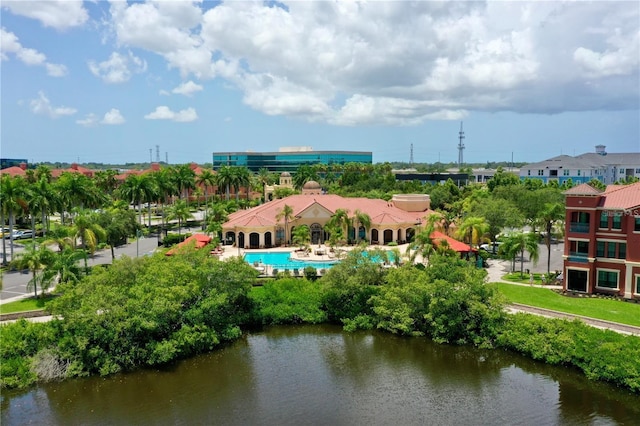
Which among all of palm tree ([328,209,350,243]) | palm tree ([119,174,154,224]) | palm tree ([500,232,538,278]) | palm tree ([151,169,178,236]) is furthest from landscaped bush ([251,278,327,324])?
palm tree ([151,169,178,236])

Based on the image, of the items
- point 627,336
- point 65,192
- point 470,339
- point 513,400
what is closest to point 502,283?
point 470,339

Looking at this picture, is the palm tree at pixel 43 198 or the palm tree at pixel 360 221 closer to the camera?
the palm tree at pixel 43 198

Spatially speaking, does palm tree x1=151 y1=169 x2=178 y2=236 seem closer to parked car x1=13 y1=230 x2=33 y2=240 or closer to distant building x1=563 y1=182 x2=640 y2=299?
parked car x1=13 y1=230 x2=33 y2=240

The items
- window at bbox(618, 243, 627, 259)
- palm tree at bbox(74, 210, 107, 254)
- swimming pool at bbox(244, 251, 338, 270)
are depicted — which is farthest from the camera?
swimming pool at bbox(244, 251, 338, 270)

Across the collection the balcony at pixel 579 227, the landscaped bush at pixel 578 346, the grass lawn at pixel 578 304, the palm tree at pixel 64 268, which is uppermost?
the balcony at pixel 579 227

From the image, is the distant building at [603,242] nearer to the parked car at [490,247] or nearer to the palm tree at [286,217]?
the parked car at [490,247]

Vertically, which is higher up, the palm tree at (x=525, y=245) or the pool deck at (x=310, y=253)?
the palm tree at (x=525, y=245)

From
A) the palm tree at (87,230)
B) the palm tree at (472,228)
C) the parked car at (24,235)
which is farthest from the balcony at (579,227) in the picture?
the parked car at (24,235)
